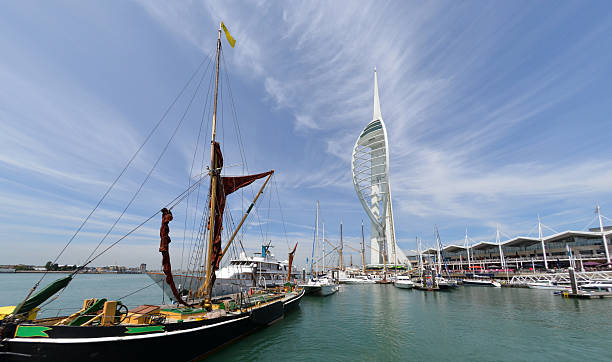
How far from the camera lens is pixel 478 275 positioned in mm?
86500

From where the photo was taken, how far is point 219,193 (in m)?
19.2

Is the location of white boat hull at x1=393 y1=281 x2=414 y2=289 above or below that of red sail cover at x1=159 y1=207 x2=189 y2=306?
below

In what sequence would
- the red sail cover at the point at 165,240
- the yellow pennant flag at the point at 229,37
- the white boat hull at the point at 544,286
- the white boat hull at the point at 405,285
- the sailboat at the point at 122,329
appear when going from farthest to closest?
the white boat hull at the point at 405,285, the white boat hull at the point at 544,286, the yellow pennant flag at the point at 229,37, the red sail cover at the point at 165,240, the sailboat at the point at 122,329

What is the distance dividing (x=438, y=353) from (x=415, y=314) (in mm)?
14112

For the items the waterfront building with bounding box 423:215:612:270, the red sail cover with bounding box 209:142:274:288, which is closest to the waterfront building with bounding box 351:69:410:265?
the waterfront building with bounding box 423:215:612:270

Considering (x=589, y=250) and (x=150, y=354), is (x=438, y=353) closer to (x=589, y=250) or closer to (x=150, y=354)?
(x=150, y=354)

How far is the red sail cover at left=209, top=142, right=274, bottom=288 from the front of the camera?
17.1 metres

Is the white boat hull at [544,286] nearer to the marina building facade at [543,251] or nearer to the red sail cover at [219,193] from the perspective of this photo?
the marina building facade at [543,251]

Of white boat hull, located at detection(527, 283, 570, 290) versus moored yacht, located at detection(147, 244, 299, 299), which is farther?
white boat hull, located at detection(527, 283, 570, 290)

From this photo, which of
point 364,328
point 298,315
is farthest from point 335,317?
point 364,328

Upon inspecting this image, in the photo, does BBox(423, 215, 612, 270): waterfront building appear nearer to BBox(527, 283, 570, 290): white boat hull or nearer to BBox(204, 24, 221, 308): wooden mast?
BBox(527, 283, 570, 290): white boat hull

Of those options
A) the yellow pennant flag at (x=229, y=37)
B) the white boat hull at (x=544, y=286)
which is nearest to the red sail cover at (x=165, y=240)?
the yellow pennant flag at (x=229, y=37)

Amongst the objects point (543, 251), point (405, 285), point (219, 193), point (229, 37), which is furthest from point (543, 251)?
point (229, 37)

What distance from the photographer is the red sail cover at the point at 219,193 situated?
17109 mm
